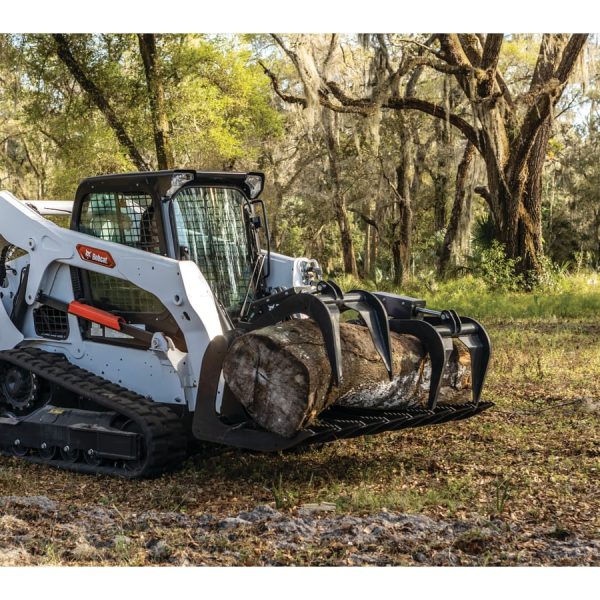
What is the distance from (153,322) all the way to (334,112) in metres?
16.1

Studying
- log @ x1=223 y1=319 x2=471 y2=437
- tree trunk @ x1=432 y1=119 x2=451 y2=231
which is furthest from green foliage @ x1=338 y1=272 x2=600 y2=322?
log @ x1=223 y1=319 x2=471 y2=437

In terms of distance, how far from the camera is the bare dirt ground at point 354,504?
5051 millimetres

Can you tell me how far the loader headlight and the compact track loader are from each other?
0.01 m

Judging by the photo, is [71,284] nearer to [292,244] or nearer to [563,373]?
[563,373]

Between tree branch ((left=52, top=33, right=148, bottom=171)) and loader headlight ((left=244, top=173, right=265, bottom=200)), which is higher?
tree branch ((left=52, top=33, right=148, bottom=171))

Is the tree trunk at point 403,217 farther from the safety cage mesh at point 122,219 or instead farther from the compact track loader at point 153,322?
the safety cage mesh at point 122,219

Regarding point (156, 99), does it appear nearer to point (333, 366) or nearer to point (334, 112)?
point (334, 112)

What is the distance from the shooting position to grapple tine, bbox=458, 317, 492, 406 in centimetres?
744

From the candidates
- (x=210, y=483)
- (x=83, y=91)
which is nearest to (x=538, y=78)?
(x=83, y=91)

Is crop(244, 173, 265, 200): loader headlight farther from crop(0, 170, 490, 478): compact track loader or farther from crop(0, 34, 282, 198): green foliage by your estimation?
crop(0, 34, 282, 198): green foliage

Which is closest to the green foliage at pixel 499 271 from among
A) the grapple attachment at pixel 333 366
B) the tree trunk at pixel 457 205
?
the tree trunk at pixel 457 205

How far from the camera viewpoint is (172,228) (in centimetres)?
724

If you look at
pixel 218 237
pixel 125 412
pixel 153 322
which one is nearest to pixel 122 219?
pixel 218 237

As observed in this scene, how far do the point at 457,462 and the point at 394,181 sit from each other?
24.8 meters
